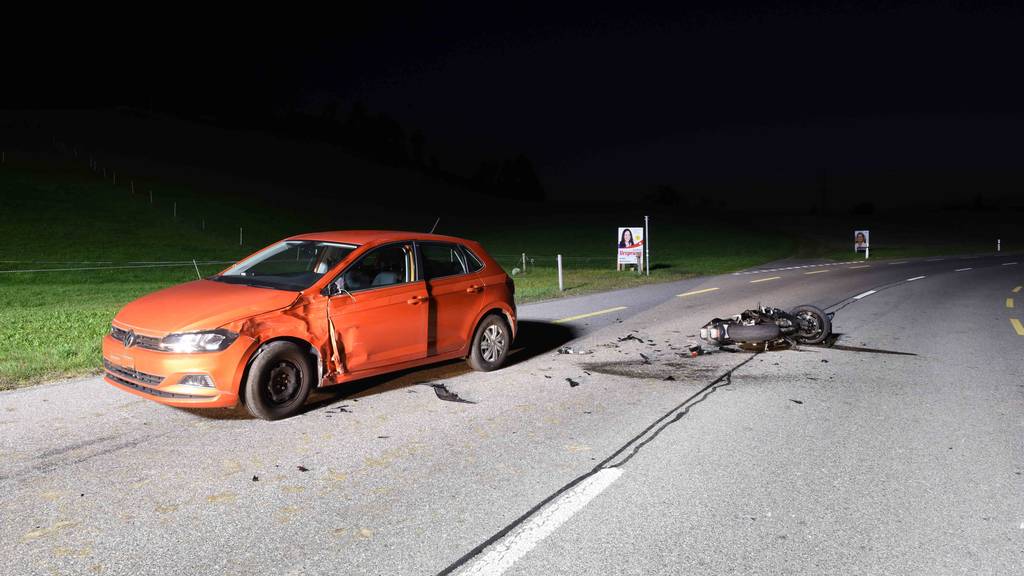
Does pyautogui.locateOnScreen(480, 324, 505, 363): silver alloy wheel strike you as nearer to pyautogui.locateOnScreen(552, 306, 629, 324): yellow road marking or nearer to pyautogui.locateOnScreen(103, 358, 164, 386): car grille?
pyautogui.locateOnScreen(103, 358, 164, 386): car grille

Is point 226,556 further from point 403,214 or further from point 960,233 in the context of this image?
point 960,233

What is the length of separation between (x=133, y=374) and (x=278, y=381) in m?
1.22

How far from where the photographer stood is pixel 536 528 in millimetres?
4414

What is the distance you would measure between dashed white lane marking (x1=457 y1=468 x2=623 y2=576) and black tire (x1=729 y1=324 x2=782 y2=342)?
19.0 ft

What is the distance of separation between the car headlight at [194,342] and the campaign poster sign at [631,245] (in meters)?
23.9

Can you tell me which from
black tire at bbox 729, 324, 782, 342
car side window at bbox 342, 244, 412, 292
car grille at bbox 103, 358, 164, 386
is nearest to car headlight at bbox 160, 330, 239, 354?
car grille at bbox 103, 358, 164, 386

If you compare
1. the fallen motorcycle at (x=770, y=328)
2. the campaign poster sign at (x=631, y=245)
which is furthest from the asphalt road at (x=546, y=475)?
the campaign poster sign at (x=631, y=245)

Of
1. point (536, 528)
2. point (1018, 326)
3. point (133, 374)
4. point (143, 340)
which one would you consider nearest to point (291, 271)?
point (143, 340)

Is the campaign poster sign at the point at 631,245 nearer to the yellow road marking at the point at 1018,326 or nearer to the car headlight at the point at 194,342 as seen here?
the yellow road marking at the point at 1018,326

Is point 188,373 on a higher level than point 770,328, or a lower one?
higher

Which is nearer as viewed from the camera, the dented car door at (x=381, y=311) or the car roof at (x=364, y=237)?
the dented car door at (x=381, y=311)

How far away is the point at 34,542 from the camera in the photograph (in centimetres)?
423

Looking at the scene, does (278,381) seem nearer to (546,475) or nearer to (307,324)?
(307,324)

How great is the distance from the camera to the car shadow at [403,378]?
7115 millimetres
